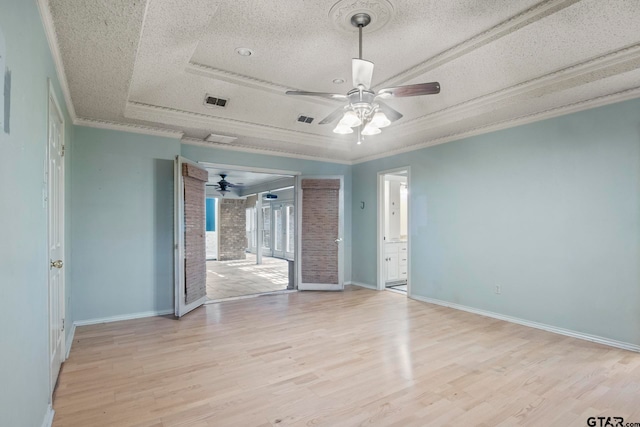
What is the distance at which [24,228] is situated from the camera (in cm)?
160

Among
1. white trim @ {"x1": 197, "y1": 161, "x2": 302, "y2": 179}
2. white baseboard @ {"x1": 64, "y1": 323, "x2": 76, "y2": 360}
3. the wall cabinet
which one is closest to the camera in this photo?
white baseboard @ {"x1": 64, "y1": 323, "x2": 76, "y2": 360}

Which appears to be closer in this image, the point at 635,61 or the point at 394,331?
the point at 635,61

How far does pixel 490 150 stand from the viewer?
4520mm

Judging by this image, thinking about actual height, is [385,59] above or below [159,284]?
above

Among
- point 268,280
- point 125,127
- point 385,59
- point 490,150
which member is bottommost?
point 268,280

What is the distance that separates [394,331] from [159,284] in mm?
3196

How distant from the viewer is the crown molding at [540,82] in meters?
2.82

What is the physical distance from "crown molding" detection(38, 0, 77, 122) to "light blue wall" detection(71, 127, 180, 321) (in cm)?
98

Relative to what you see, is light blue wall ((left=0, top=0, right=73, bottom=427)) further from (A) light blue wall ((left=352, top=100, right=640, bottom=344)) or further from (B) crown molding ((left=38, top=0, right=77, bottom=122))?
(A) light blue wall ((left=352, top=100, right=640, bottom=344))

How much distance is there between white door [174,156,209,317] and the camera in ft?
14.5

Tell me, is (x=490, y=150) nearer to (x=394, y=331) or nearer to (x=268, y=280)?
(x=394, y=331)

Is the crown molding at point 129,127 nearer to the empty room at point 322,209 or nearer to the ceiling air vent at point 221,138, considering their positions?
the empty room at point 322,209

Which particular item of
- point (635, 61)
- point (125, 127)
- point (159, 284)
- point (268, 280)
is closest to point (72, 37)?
point (125, 127)

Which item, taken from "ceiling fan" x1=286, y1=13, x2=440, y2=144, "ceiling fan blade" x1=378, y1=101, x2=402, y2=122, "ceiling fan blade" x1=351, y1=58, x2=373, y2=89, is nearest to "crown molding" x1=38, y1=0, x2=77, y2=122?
"ceiling fan" x1=286, y1=13, x2=440, y2=144
